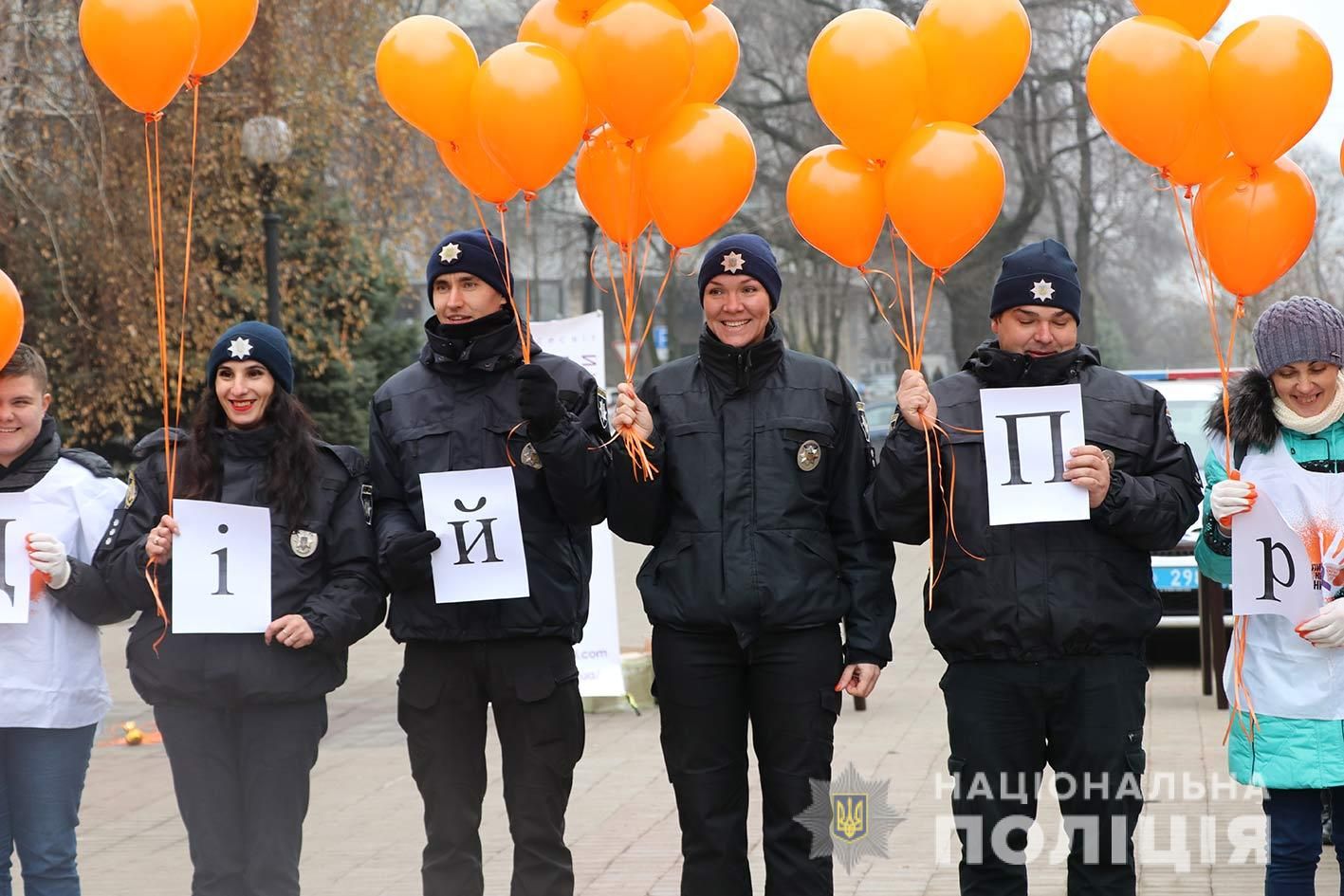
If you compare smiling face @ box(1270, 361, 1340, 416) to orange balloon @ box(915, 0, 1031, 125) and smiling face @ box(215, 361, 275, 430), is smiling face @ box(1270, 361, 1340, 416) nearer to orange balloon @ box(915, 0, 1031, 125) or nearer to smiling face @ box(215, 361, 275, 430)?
orange balloon @ box(915, 0, 1031, 125)

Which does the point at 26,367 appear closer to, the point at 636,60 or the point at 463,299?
the point at 463,299

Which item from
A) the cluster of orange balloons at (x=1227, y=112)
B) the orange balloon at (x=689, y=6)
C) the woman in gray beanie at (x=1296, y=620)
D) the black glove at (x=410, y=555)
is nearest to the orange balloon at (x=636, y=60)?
the orange balloon at (x=689, y=6)

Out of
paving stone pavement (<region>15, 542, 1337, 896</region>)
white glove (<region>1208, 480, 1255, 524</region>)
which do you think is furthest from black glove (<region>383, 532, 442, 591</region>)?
white glove (<region>1208, 480, 1255, 524</region>)

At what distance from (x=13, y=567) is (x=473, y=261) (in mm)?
1625

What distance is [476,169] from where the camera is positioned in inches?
198

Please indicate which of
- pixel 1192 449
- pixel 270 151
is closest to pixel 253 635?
pixel 1192 449

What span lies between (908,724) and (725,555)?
15.5 feet

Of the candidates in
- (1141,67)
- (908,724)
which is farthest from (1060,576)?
(908,724)

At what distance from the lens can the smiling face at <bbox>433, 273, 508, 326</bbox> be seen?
4812 millimetres

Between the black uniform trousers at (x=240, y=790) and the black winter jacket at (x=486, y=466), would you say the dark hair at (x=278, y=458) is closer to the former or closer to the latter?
the black winter jacket at (x=486, y=466)

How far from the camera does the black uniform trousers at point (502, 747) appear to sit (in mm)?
4723

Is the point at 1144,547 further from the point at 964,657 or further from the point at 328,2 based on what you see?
the point at 328,2

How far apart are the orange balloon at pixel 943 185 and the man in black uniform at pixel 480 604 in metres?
1.08

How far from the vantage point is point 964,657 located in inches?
180
